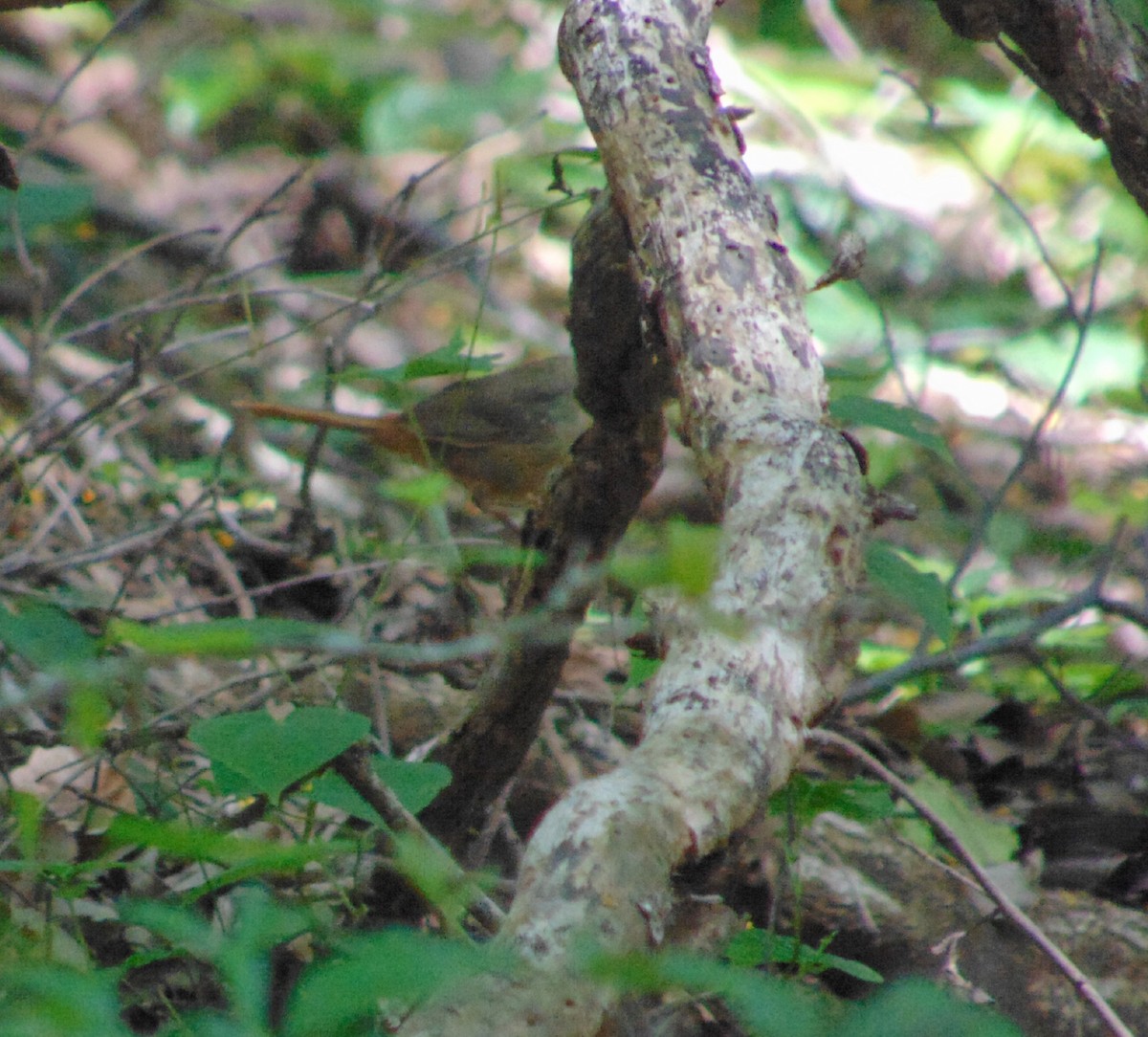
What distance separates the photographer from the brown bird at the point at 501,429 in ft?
10.2

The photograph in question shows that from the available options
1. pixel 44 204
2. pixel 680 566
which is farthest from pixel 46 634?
pixel 44 204

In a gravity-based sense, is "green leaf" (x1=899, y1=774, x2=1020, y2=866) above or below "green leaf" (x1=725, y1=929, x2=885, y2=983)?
below

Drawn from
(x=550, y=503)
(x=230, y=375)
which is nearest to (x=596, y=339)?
(x=550, y=503)

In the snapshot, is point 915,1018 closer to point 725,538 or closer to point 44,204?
point 725,538

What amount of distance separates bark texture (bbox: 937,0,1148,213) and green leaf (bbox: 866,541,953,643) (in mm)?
643

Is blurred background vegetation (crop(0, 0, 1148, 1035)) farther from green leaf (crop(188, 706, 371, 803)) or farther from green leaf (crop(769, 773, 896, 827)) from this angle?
green leaf (crop(769, 773, 896, 827))

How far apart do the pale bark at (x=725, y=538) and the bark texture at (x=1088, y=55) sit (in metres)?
0.41

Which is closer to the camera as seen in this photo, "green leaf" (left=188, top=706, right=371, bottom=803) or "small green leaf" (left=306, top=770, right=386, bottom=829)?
"green leaf" (left=188, top=706, right=371, bottom=803)

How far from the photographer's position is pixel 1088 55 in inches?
68.2

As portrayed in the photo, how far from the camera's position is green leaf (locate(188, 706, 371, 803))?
4.00 ft

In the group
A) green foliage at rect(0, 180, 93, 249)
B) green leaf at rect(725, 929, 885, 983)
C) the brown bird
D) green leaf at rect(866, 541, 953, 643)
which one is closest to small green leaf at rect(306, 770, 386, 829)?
green leaf at rect(725, 929, 885, 983)

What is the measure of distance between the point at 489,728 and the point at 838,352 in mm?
3546

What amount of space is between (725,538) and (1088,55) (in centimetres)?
104

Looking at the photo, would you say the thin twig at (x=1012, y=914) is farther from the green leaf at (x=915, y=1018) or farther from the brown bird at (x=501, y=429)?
the brown bird at (x=501, y=429)
